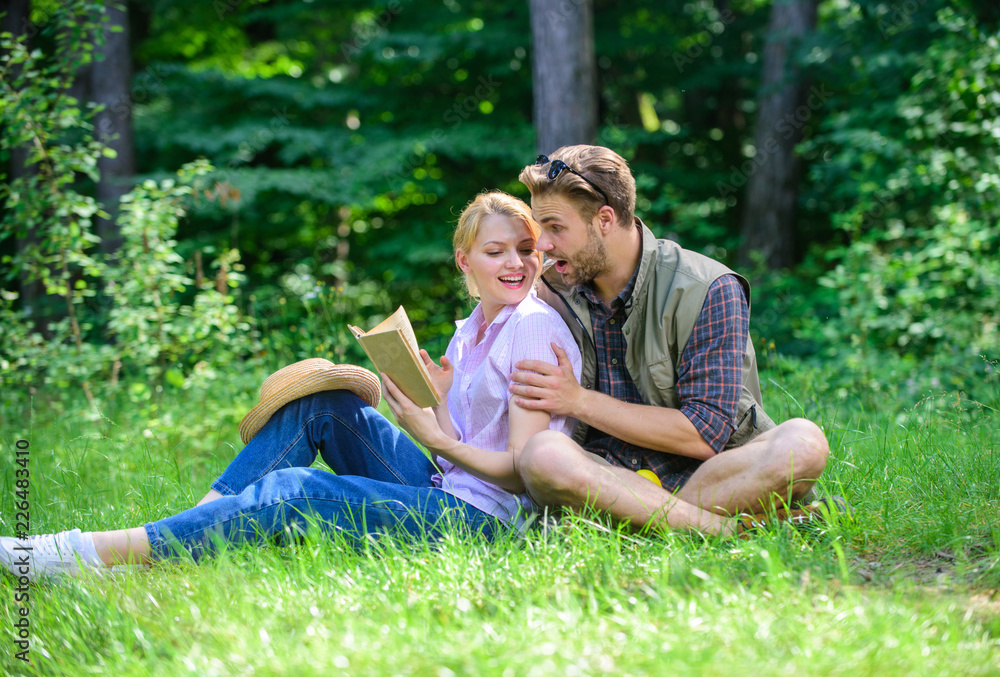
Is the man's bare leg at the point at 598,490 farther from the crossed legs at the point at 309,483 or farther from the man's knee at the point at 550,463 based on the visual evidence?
the crossed legs at the point at 309,483

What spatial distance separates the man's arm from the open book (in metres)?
0.30

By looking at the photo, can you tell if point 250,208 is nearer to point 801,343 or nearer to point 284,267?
point 284,267

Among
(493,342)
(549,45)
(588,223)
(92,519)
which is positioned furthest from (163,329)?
(549,45)

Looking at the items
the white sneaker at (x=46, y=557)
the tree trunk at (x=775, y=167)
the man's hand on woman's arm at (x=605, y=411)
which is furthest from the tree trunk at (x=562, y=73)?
the white sneaker at (x=46, y=557)

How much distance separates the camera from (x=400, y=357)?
8.11ft

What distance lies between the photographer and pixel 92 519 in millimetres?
3115

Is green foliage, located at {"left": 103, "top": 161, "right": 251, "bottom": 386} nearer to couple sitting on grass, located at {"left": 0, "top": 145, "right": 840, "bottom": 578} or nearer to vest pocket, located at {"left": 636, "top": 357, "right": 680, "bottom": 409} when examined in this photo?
A: couple sitting on grass, located at {"left": 0, "top": 145, "right": 840, "bottom": 578}

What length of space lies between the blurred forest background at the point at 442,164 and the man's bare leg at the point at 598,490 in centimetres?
224

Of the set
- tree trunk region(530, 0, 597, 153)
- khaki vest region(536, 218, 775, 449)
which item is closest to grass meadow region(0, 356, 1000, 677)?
khaki vest region(536, 218, 775, 449)

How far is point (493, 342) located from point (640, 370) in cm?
52

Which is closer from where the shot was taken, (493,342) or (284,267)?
(493,342)

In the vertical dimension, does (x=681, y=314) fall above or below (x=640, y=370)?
above

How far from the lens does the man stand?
2.50 meters

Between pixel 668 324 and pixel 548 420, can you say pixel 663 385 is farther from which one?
pixel 548 420
